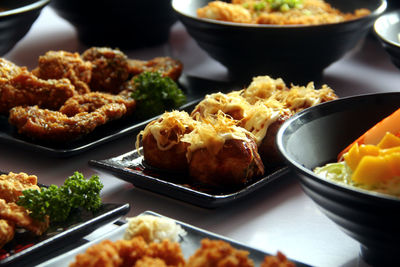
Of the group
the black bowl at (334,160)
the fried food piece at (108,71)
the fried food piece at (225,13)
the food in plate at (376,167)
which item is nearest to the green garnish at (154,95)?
the fried food piece at (108,71)

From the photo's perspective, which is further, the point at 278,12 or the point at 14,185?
the point at 278,12

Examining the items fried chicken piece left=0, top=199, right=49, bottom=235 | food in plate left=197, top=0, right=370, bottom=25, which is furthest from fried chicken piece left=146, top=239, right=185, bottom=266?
food in plate left=197, top=0, right=370, bottom=25

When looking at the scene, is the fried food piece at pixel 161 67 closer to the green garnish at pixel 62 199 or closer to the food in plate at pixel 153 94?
the food in plate at pixel 153 94

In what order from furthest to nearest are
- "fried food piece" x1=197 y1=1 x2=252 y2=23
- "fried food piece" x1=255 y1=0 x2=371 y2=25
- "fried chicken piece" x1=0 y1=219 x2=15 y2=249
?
"fried food piece" x1=197 y1=1 x2=252 y2=23, "fried food piece" x1=255 y1=0 x2=371 y2=25, "fried chicken piece" x1=0 y1=219 x2=15 y2=249

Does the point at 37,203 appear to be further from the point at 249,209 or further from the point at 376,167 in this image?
the point at 376,167

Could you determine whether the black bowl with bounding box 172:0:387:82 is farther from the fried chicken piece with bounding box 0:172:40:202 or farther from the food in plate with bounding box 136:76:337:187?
the fried chicken piece with bounding box 0:172:40:202

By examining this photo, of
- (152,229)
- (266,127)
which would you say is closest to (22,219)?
(152,229)

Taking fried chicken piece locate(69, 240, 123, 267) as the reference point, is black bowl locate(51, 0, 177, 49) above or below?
below
